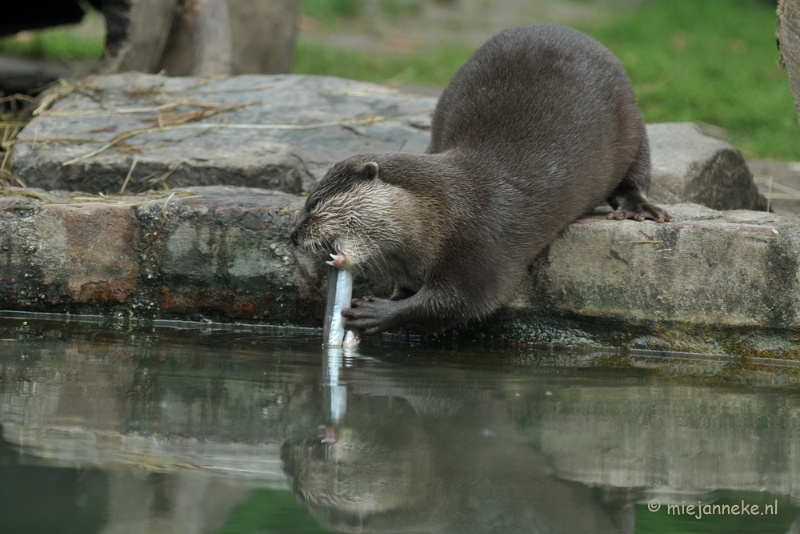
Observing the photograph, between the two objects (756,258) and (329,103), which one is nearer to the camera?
(756,258)

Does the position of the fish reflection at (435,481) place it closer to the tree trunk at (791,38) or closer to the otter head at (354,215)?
the otter head at (354,215)

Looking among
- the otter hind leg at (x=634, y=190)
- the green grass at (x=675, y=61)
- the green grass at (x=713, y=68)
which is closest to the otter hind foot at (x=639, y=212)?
the otter hind leg at (x=634, y=190)

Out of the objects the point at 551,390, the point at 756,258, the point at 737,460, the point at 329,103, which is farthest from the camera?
the point at 329,103

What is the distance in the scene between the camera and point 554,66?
324 cm

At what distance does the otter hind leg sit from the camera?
317 centimetres

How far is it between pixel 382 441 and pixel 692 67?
7.37 m

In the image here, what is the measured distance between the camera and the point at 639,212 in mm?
3135

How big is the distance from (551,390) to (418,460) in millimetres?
675

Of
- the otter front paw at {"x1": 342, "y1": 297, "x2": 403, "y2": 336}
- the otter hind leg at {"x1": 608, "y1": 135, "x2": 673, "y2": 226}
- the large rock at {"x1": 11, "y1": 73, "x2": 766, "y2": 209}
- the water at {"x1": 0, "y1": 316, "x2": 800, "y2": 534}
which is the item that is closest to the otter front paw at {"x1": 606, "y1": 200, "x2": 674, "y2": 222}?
the otter hind leg at {"x1": 608, "y1": 135, "x2": 673, "y2": 226}

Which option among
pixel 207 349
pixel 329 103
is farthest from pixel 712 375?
pixel 329 103

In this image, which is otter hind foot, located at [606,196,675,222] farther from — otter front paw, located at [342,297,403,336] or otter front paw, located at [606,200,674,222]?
otter front paw, located at [342,297,403,336]

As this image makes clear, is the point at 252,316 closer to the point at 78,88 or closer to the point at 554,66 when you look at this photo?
the point at 554,66

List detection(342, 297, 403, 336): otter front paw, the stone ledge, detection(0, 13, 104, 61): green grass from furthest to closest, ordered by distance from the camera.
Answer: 1. detection(0, 13, 104, 61): green grass
2. the stone ledge
3. detection(342, 297, 403, 336): otter front paw

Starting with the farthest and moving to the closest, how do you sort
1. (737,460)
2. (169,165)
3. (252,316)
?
1. (169,165)
2. (252,316)
3. (737,460)
